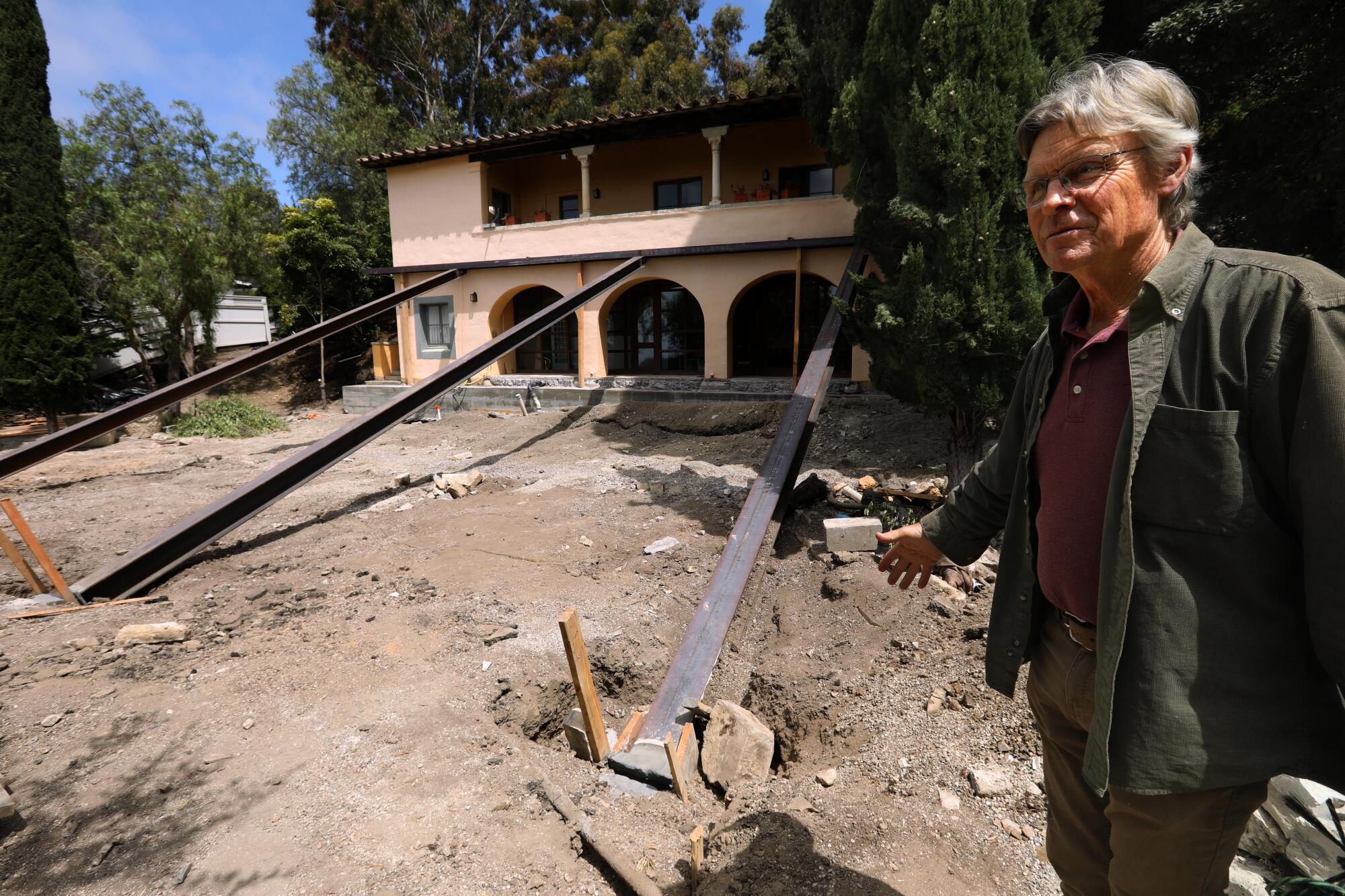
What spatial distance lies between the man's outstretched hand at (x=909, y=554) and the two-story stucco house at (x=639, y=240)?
911cm

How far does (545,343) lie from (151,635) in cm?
1328

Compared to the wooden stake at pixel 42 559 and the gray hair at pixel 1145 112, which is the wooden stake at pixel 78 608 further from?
the gray hair at pixel 1145 112

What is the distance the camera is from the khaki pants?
1178 millimetres

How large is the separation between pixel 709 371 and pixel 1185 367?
11.8 meters

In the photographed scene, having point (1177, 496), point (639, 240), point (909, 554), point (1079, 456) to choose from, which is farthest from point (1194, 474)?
point (639, 240)

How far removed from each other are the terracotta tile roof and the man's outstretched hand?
1058 cm

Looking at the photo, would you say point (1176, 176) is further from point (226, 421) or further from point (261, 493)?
point (226, 421)

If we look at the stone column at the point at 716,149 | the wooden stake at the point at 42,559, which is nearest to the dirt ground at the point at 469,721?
the wooden stake at the point at 42,559

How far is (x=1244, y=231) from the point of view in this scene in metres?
6.74

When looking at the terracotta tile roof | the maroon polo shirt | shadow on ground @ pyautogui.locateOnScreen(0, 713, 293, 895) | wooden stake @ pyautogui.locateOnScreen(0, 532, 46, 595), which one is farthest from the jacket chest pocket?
the terracotta tile roof

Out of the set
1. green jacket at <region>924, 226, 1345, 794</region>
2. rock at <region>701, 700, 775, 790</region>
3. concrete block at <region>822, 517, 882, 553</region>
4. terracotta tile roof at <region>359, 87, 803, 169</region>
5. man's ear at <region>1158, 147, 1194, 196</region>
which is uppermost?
terracotta tile roof at <region>359, 87, 803, 169</region>

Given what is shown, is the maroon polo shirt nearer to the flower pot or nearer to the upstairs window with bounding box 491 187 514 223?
the upstairs window with bounding box 491 187 514 223

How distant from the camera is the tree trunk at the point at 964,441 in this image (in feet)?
18.0

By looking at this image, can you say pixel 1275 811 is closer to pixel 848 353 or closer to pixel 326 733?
pixel 326 733
